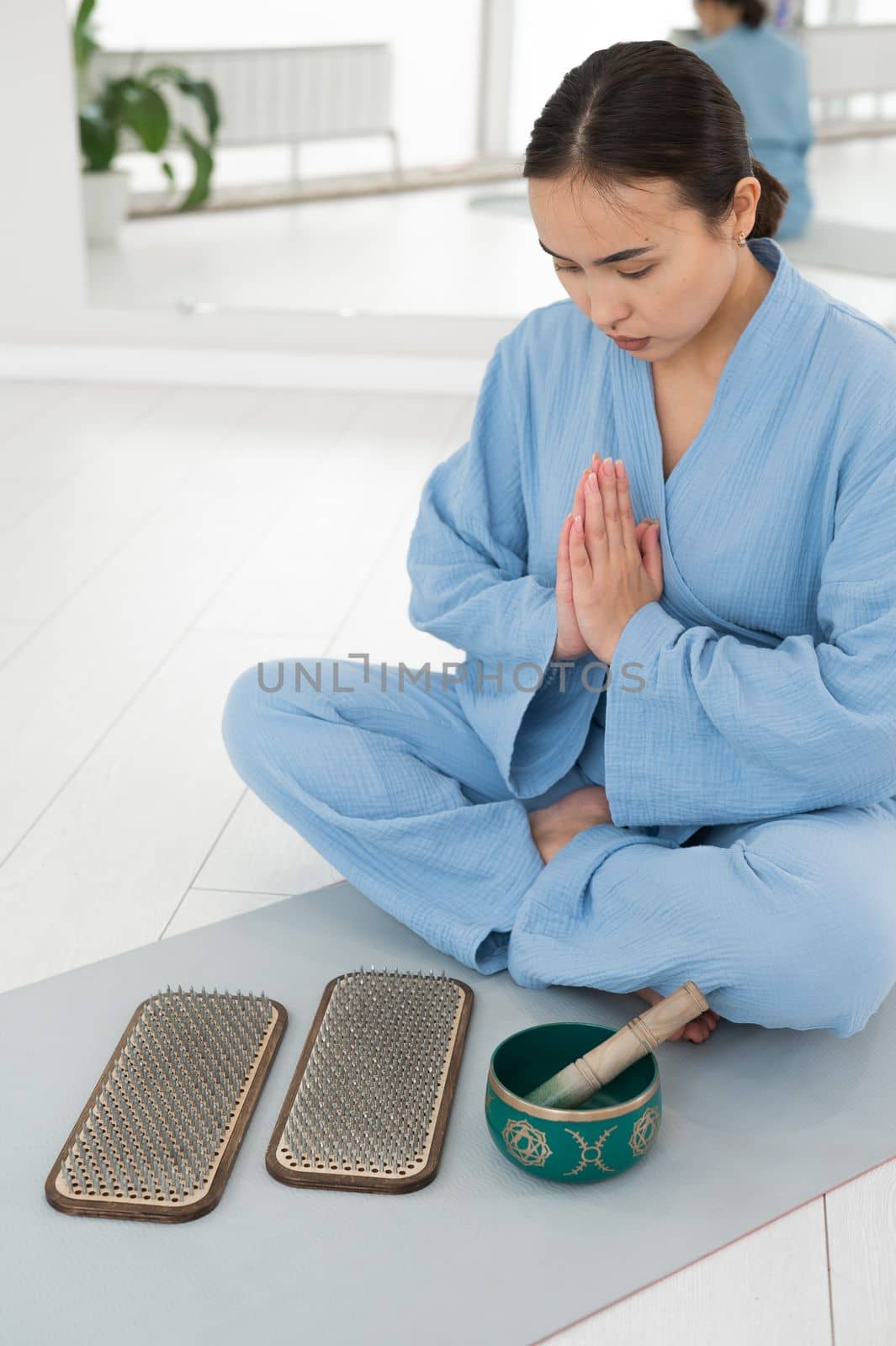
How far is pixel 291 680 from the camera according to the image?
5.94ft

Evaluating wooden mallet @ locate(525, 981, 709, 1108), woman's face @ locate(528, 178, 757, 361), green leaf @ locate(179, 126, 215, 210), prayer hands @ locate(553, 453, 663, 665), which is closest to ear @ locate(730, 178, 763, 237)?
woman's face @ locate(528, 178, 757, 361)

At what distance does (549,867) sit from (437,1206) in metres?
0.41

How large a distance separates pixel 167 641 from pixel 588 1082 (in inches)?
55.8

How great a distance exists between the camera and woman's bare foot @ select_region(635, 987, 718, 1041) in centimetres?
156

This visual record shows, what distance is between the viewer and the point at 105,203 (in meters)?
4.09

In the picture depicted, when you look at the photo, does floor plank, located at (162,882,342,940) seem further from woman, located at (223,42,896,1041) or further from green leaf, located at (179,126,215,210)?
green leaf, located at (179,126,215,210)

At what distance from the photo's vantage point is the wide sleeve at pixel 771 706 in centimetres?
143

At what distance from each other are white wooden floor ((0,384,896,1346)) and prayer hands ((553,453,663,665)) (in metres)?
0.55

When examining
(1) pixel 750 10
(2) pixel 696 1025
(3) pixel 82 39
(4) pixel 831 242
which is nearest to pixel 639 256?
(2) pixel 696 1025

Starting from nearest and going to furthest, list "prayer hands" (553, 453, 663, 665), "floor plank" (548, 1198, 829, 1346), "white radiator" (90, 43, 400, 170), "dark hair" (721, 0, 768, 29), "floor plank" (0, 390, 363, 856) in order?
"floor plank" (548, 1198, 829, 1346) → "prayer hands" (553, 453, 663, 665) → "floor plank" (0, 390, 363, 856) → "dark hair" (721, 0, 768, 29) → "white radiator" (90, 43, 400, 170)

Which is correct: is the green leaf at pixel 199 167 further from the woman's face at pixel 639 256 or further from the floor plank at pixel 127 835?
the woman's face at pixel 639 256

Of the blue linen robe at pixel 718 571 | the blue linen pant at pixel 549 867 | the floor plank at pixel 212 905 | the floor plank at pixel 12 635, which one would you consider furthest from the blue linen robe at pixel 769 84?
the floor plank at pixel 212 905

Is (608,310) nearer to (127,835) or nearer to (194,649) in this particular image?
(127,835)

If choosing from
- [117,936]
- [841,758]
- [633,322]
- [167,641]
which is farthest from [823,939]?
[167,641]
